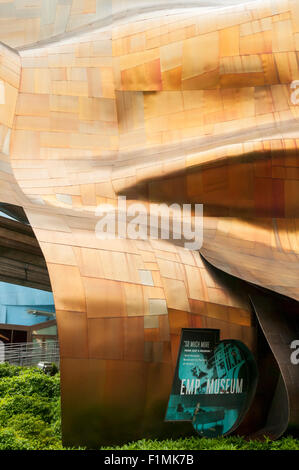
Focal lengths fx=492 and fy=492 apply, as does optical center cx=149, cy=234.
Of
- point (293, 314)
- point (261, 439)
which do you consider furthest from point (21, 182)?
point (261, 439)

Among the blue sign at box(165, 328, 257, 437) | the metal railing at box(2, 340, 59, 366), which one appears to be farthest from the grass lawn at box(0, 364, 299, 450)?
the metal railing at box(2, 340, 59, 366)

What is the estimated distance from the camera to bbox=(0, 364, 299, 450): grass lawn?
784 centimetres

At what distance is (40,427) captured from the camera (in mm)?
9422

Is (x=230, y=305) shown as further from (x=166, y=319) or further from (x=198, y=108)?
(x=198, y=108)

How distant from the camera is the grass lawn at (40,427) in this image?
7.84 m

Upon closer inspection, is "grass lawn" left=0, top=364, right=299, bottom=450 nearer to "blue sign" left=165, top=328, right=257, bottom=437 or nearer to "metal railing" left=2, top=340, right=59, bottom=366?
"blue sign" left=165, top=328, right=257, bottom=437

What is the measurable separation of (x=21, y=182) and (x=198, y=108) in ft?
13.9

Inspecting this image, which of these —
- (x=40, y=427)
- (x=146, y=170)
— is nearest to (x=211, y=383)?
(x=40, y=427)

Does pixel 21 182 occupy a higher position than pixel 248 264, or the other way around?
pixel 21 182

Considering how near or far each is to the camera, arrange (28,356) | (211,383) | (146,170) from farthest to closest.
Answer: (28,356) → (146,170) → (211,383)

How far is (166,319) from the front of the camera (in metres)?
8.05

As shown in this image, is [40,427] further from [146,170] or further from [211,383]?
[146,170]

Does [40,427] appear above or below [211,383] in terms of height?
below

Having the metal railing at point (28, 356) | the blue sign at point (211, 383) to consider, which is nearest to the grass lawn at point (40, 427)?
the blue sign at point (211, 383)
